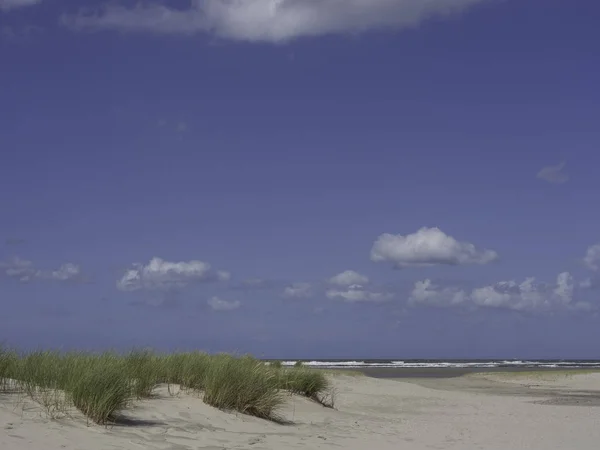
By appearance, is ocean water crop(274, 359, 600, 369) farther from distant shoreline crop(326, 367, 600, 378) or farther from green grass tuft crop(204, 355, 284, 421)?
green grass tuft crop(204, 355, 284, 421)

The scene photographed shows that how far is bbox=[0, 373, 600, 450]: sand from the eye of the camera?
31.6 feet

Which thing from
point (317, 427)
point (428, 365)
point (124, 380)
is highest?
point (428, 365)

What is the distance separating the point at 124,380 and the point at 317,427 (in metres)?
4.55

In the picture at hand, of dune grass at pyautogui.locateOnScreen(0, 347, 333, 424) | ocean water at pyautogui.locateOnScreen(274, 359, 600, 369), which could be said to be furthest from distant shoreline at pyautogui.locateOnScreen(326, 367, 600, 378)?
dune grass at pyautogui.locateOnScreen(0, 347, 333, 424)

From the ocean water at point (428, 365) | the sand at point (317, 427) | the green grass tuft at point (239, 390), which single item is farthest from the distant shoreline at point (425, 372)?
the green grass tuft at point (239, 390)

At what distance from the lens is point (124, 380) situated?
36.8 feet

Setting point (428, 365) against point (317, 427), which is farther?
point (428, 365)

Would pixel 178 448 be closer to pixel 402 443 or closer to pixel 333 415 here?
pixel 402 443

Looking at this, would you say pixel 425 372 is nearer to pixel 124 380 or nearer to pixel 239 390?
pixel 239 390

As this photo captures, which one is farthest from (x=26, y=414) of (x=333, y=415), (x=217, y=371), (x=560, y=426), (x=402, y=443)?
(x=560, y=426)

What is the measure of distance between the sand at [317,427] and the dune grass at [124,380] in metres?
0.28

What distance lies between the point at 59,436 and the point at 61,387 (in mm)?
2020

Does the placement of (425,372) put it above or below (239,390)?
above

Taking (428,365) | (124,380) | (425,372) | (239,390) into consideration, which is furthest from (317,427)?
(428,365)
